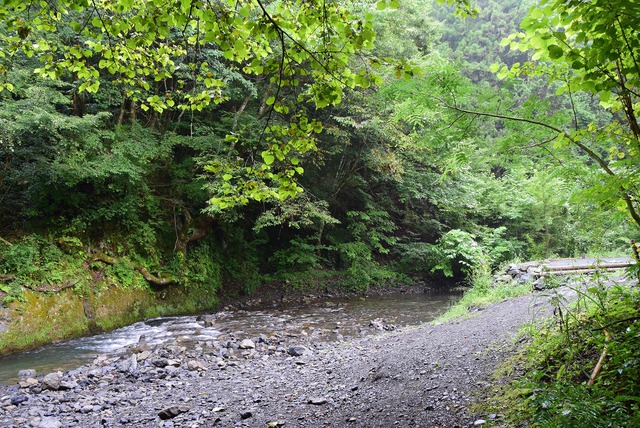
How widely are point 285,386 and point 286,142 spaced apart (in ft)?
12.0

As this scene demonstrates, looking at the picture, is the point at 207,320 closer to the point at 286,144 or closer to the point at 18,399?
the point at 18,399

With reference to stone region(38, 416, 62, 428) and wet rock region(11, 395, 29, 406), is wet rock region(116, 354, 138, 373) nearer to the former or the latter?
wet rock region(11, 395, 29, 406)

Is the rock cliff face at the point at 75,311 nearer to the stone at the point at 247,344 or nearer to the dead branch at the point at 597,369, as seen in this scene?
the stone at the point at 247,344

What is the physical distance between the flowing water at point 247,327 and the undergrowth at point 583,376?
18.9 feet

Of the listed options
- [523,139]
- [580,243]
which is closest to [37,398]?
[523,139]

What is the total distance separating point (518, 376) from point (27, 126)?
29.1 feet

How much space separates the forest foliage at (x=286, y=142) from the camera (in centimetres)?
275

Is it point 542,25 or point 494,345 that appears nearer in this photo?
point 542,25

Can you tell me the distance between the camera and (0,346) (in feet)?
23.6

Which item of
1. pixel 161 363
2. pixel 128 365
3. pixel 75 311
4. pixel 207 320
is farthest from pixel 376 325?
pixel 75 311

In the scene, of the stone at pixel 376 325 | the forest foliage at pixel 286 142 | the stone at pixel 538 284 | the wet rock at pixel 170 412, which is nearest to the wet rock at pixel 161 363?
the wet rock at pixel 170 412

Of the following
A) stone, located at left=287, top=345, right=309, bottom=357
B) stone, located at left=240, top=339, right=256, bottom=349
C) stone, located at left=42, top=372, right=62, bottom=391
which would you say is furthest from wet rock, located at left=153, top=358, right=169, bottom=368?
stone, located at left=287, top=345, right=309, bottom=357

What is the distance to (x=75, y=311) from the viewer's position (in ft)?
28.6

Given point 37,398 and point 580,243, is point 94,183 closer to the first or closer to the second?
point 37,398
